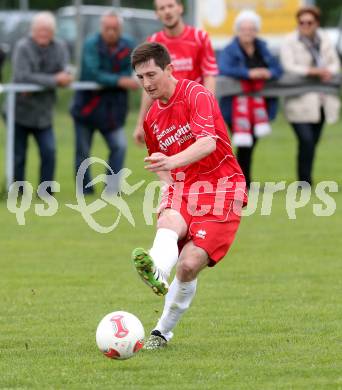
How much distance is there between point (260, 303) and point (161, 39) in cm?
423

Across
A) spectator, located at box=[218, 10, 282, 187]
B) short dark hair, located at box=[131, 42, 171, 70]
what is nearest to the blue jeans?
spectator, located at box=[218, 10, 282, 187]

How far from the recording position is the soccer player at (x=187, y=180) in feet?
21.4

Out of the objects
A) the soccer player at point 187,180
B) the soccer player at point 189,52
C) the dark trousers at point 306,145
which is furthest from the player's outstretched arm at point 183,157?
the dark trousers at point 306,145

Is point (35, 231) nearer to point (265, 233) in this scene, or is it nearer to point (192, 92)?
point (265, 233)

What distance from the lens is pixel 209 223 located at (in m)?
6.64

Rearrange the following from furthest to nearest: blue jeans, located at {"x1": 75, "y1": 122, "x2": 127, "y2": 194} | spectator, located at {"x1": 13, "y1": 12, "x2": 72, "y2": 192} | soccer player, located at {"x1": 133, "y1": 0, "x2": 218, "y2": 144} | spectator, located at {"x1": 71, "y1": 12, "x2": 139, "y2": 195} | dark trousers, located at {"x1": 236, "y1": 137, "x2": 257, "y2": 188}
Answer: dark trousers, located at {"x1": 236, "y1": 137, "x2": 257, "y2": 188} < blue jeans, located at {"x1": 75, "y1": 122, "x2": 127, "y2": 194} < spectator, located at {"x1": 71, "y1": 12, "x2": 139, "y2": 195} < spectator, located at {"x1": 13, "y1": 12, "x2": 72, "y2": 192} < soccer player, located at {"x1": 133, "y1": 0, "x2": 218, "y2": 144}

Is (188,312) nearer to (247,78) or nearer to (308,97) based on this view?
(247,78)

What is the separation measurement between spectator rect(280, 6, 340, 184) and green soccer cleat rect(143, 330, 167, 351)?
8.18 meters

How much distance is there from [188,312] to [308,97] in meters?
7.27

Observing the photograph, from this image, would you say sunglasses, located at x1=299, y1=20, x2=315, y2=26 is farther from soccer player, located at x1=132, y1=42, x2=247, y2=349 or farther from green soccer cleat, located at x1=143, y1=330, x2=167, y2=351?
green soccer cleat, located at x1=143, y1=330, x2=167, y2=351

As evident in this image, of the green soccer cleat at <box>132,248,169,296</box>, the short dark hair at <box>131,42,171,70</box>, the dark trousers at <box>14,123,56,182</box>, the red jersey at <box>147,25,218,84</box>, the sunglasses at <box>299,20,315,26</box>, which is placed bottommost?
the dark trousers at <box>14,123,56,182</box>

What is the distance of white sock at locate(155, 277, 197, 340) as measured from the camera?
6.66 meters

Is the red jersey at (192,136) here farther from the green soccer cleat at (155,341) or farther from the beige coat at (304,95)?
the beige coat at (304,95)

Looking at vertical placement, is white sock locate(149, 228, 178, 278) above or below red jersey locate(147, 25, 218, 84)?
below
